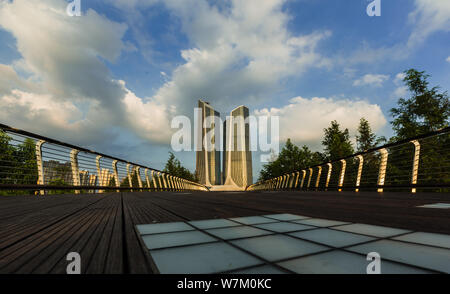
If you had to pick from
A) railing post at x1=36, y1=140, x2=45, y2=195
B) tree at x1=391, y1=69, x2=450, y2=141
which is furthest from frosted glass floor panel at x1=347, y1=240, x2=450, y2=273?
tree at x1=391, y1=69, x2=450, y2=141

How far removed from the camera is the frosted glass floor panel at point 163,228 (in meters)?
1.18

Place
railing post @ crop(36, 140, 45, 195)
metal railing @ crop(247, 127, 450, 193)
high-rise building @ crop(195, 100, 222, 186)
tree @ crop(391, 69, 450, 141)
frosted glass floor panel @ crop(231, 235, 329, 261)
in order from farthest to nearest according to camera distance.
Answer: high-rise building @ crop(195, 100, 222, 186) < tree @ crop(391, 69, 450, 141) < railing post @ crop(36, 140, 45, 195) < metal railing @ crop(247, 127, 450, 193) < frosted glass floor panel @ crop(231, 235, 329, 261)

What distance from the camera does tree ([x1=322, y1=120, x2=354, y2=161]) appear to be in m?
32.5

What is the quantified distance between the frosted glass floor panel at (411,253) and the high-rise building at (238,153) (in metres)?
93.5

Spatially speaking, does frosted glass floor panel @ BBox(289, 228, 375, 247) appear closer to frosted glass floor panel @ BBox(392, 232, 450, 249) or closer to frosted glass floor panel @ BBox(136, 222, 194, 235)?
frosted glass floor panel @ BBox(392, 232, 450, 249)

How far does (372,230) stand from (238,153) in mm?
103433

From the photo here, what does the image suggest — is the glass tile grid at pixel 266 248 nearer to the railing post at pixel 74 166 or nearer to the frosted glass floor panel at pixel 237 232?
the frosted glass floor panel at pixel 237 232

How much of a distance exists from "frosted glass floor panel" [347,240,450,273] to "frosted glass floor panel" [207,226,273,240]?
1.48 feet

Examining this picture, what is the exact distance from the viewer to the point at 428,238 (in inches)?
39.2

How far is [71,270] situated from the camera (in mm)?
612

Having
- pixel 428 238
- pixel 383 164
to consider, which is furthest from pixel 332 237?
pixel 383 164
